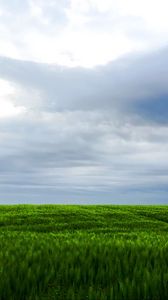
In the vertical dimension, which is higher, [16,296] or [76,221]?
[76,221]

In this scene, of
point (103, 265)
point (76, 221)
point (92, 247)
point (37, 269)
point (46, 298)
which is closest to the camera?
point (46, 298)

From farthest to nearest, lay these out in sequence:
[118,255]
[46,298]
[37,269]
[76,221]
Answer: [76,221]
[118,255]
[37,269]
[46,298]

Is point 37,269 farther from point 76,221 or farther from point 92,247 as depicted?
point 76,221

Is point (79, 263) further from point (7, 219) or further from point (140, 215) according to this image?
point (140, 215)

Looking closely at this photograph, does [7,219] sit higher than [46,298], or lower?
higher

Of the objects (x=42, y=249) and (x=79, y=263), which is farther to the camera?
(x=42, y=249)

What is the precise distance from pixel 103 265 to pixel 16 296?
97.1 inches

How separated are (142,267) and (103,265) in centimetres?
84

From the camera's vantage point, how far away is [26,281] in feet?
27.1

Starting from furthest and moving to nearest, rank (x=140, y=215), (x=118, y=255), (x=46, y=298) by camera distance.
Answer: (x=140, y=215) → (x=118, y=255) → (x=46, y=298)

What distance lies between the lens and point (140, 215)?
109 feet

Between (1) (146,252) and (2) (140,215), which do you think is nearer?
(1) (146,252)

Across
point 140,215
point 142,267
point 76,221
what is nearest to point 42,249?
point 142,267

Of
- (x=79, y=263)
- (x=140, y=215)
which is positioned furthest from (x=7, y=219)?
(x=79, y=263)
